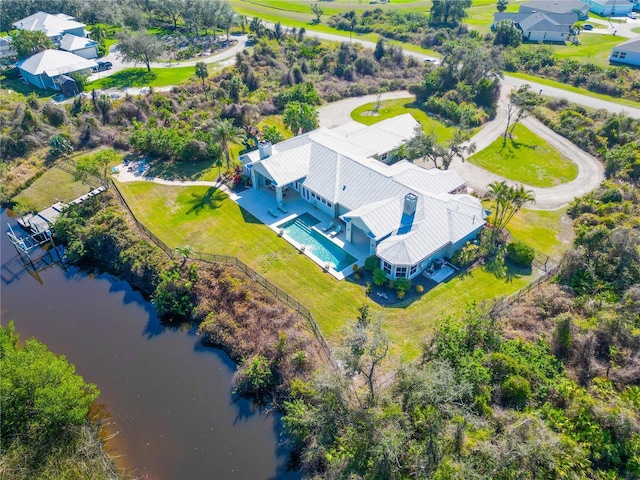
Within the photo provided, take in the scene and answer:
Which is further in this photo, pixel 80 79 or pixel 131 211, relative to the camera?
pixel 80 79

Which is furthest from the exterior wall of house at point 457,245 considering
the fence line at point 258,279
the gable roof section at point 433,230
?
the fence line at point 258,279

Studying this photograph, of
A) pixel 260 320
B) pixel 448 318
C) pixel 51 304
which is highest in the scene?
pixel 448 318

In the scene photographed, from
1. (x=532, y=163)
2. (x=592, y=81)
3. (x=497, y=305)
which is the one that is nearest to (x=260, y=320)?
(x=497, y=305)

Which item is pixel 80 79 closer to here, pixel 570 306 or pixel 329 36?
pixel 329 36

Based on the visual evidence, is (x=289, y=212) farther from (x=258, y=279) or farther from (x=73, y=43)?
(x=73, y=43)

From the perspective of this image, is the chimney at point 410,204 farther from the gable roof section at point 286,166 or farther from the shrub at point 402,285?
the gable roof section at point 286,166

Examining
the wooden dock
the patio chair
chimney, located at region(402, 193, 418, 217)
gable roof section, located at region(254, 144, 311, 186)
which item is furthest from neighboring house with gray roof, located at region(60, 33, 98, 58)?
chimney, located at region(402, 193, 418, 217)
